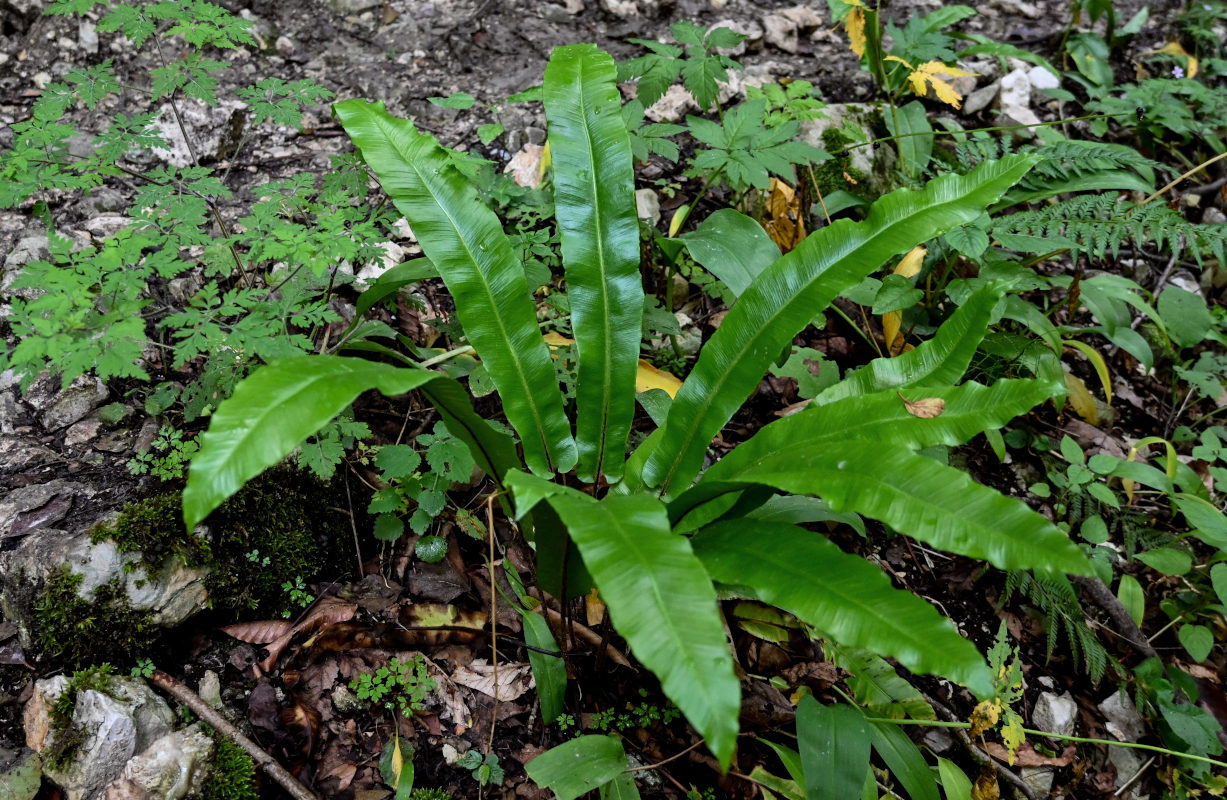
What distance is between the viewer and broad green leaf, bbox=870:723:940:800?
1734mm

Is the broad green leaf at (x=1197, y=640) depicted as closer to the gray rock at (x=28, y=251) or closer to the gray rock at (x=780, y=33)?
the gray rock at (x=780, y=33)

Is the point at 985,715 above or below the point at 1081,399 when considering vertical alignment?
below

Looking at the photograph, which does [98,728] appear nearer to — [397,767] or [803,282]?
[397,767]

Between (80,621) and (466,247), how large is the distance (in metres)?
1.23

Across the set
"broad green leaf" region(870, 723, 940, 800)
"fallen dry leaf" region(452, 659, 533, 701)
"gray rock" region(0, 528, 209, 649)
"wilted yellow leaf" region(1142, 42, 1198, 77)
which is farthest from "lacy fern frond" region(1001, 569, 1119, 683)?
"wilted yellow leaf" region(1142, 42, 1198, 77)

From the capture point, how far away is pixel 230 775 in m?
1.56

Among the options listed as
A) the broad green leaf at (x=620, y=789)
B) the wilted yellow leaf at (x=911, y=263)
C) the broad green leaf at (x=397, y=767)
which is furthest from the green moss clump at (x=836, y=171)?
the broad green leaf at (x=397, y=767)

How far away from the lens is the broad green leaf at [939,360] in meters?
1.60

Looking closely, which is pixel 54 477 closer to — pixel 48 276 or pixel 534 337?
pixel 48 276

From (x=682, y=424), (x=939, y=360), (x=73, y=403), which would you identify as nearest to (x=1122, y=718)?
(x=939, y=360)

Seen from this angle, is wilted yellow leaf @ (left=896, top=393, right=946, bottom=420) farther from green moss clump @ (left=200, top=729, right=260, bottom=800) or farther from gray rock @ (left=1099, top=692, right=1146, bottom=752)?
green moss clump @ (left=200, top=729, right=260, bottom=800)

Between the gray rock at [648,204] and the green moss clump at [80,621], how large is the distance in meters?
2.13

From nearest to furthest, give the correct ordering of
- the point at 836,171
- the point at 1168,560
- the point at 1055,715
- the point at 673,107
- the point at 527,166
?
1. the point at 1055,715
2. the point at 1168,560
3. the point at 527,166
4. the point at 836,171
5. the point at 673,107

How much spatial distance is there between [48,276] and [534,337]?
101cm
